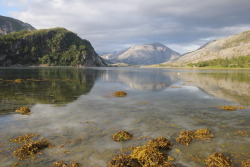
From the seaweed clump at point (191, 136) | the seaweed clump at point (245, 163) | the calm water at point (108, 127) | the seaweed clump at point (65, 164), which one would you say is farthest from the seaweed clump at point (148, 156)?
the seaweed clump at point (245, 163)

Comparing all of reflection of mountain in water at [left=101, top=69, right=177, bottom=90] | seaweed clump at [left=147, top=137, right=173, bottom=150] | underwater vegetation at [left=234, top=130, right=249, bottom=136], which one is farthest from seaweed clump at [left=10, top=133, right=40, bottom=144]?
reflection of mountain in water at [left=101, top=69, right=177, bottom=90]

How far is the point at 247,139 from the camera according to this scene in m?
15.9

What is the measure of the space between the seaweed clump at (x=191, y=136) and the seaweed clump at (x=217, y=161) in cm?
Result: 247

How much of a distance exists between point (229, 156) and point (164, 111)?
12.4 metres

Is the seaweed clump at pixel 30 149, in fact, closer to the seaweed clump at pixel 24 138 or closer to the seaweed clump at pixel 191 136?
the seaweed clump at pixel 24 138

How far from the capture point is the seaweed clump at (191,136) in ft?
49.8

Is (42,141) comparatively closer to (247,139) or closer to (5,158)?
(5,158)

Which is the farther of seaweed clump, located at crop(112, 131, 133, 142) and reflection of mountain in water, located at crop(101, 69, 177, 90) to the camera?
reflection of mountain in water, located at crop(101, 69, 177, 90)

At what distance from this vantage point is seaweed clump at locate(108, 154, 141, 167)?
1137 cm

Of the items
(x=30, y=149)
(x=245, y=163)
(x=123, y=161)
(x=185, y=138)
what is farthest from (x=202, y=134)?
(x=30, y=149)

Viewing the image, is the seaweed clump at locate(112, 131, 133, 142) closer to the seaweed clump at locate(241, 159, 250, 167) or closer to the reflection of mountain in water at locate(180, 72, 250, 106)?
the seaweed clump at locate(241, 159, 250, 167)

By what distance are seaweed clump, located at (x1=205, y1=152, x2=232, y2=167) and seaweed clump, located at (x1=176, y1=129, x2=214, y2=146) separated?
8.10 ft

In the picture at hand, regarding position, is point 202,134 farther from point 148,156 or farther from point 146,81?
point 146,81

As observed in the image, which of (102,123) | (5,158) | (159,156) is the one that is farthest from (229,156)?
(5,158)
